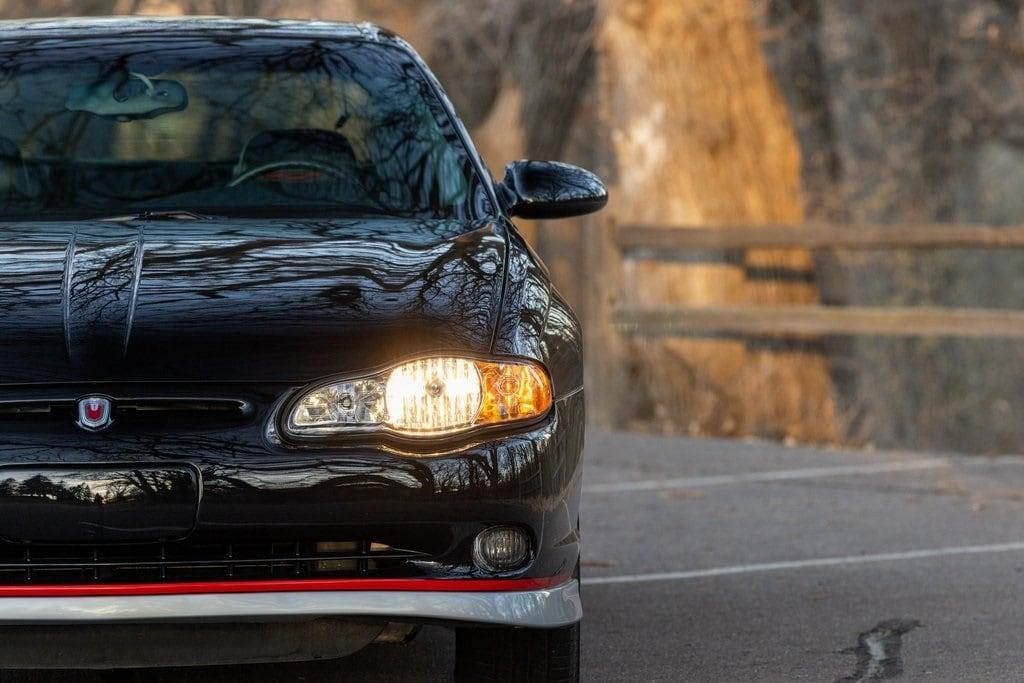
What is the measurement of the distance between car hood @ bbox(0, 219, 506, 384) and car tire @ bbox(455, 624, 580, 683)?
2.21 ft

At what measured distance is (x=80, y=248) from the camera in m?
4.21

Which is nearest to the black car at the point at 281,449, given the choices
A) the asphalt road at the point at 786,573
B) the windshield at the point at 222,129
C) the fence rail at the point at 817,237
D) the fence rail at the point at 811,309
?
the windshield at the point at 222,129

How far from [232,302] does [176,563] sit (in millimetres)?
592

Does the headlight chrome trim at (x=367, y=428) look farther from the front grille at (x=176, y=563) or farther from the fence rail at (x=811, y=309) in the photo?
the fence rail at (x=811, y=309)

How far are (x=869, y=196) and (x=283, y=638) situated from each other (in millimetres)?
16168

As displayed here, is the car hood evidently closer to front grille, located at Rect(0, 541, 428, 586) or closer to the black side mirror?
front grille, located at Rect(0, 541, 428, 586)

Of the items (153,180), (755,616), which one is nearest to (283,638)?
(153,180)

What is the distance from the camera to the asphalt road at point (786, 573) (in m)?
5.03

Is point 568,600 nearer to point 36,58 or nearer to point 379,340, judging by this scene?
point 379,340

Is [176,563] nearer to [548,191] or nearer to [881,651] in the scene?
[548,191]

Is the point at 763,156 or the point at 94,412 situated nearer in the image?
the point at 94,412

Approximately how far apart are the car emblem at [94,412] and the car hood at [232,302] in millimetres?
47

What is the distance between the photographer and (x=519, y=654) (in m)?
4.04

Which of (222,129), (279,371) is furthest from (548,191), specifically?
(279,371)
